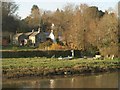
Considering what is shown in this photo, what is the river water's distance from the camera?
21.4m

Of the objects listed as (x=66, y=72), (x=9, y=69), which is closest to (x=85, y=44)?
(x=66, y=72)

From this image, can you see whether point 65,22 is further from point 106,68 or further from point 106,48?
point 106,68

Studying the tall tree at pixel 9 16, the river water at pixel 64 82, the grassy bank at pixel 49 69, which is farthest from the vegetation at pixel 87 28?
the river water at pixel 64 82

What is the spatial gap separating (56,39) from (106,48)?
18.0 meters

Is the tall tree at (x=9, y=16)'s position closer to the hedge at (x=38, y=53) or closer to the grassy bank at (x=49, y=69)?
the hedge at (x=38, y=53)

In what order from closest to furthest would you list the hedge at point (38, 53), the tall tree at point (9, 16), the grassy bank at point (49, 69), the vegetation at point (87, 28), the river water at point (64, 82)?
1. the river water at point (64, 82)
2. the grassy bank at point (49, 69)
3. the hedge at point (38, 53)
4. the vegetation at point (87, 28)
5. the tall tree at point (9, 16)

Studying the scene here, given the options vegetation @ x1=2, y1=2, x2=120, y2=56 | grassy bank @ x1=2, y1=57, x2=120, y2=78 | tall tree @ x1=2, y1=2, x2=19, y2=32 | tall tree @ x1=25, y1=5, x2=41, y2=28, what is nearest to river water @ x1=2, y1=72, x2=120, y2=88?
grassy bank @ x1=2, y1=57, x2=120, y2=78

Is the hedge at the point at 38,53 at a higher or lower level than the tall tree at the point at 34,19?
lower

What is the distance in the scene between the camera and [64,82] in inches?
905

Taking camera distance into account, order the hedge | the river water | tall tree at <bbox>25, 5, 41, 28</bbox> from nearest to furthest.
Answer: the river water → the hedge → tall tree at <bbox>25, 5, 41, 28</bbox>

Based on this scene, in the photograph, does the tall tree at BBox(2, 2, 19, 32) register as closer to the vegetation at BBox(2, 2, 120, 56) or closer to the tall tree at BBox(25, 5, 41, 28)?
the vegetation at BBox(2, 2, 120, 56)

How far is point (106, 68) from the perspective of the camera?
30.3 meters

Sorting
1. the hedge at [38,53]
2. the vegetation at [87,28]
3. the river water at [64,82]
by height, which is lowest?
the river water at [64,82]

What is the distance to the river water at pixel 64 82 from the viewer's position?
21.4m
